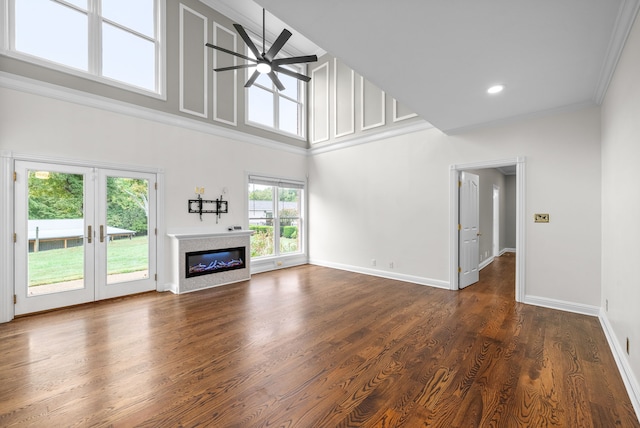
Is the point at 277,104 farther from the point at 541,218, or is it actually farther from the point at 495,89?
the point at 541,218

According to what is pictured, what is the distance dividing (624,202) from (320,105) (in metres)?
5.74

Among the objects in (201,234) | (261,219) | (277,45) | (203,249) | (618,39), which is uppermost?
(277,45)

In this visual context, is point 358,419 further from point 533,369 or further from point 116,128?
point 116,128

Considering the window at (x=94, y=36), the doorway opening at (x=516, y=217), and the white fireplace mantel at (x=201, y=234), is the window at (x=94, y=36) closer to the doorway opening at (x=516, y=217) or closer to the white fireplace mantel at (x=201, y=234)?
the white fireplace mantel at (x=201, y=234)

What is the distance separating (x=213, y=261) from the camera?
16.5 ft

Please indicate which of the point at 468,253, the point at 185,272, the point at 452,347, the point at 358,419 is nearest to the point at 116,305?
the point at 185,272

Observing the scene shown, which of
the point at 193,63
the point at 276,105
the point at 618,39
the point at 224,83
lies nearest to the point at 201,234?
the point at 224,83

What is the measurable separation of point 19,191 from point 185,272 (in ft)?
7.46

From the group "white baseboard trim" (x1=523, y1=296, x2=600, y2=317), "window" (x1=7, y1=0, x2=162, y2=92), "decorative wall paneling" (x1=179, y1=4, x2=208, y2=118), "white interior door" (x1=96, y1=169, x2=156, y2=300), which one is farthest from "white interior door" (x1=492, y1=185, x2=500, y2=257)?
"window" (x1=7, y1=0, x2=162, y2=92)

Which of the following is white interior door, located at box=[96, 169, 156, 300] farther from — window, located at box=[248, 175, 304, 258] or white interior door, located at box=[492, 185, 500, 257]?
white interior door, located at box=[492, 185, 500, 257]

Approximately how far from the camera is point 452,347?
2.64m

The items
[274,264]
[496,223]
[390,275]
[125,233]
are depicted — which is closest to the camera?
[125,233]

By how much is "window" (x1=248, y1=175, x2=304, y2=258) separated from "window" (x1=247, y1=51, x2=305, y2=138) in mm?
1333

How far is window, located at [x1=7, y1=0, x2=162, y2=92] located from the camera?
3.64 meters
